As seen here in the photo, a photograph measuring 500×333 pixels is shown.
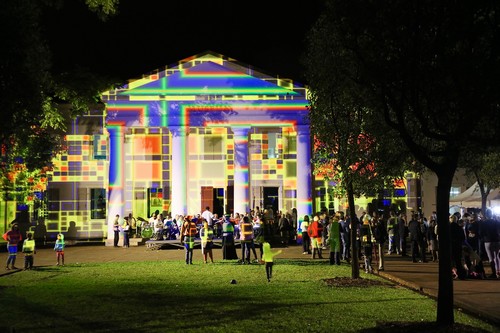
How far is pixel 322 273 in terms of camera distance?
56.7ft

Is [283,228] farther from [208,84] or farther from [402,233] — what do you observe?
[208,84]

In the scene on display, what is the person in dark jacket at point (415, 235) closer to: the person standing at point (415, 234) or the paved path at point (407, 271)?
the person standing at point (415, 234)

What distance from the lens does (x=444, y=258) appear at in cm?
927

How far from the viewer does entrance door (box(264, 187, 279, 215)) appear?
1460 inches

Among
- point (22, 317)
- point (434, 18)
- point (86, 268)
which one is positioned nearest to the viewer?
point (434, 18)

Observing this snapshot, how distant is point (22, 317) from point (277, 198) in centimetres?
2700

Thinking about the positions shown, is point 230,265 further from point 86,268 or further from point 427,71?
point 427,71

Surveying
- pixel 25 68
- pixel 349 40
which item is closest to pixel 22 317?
pixel 25 68

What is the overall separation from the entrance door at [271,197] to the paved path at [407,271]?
27.0 feet

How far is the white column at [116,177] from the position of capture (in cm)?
3209

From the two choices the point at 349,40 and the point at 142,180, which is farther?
the point at 142,180

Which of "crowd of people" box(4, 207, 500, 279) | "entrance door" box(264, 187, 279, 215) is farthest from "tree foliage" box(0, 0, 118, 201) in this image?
"entrance door" box(264, 187, 279, 215)

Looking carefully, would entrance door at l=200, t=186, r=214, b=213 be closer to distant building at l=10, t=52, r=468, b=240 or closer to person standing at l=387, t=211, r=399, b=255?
distant building at l=10, t=52, r=468, b=240

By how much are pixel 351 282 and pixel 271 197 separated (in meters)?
22.3
